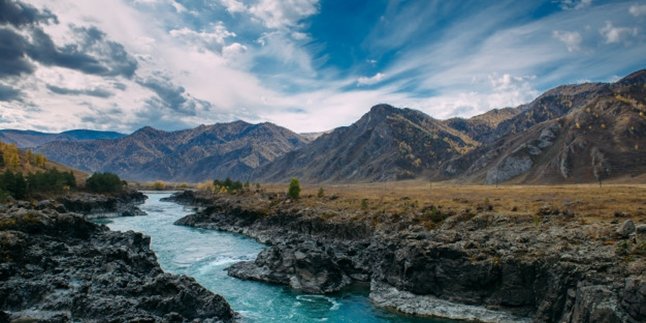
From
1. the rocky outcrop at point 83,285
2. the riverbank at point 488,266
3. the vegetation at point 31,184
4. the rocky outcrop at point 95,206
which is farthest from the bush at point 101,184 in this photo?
the riverbank at point 488,266

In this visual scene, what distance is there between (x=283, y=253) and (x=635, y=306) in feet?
159

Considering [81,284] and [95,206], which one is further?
[95,206]

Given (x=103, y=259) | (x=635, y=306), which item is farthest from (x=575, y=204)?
(x=103, y=259)

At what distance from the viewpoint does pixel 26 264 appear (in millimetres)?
50031

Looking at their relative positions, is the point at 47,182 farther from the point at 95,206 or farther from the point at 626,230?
the point at 626,230

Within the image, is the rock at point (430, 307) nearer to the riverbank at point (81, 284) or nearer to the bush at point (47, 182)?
the riverbank at point (81, 284)

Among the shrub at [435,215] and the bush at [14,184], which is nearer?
the shrub at [435,215]

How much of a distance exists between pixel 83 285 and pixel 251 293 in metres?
22.1

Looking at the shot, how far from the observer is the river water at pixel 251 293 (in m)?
51.0

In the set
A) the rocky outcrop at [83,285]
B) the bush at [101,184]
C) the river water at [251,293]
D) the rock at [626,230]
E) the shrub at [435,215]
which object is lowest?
the river water at [251,293]

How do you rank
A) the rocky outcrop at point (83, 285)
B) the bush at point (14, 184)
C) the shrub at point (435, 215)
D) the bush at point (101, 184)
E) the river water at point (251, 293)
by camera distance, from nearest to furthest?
the rocky outcrop at point (83, 285) → the river water at point (251, 293) → the shrub at point (435, 215) → the bush at point (14, 184) → the bush at point (101, 184)

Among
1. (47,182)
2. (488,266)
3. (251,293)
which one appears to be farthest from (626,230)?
(47,182)

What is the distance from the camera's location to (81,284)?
4694 cm

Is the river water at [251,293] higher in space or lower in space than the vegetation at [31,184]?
lower
